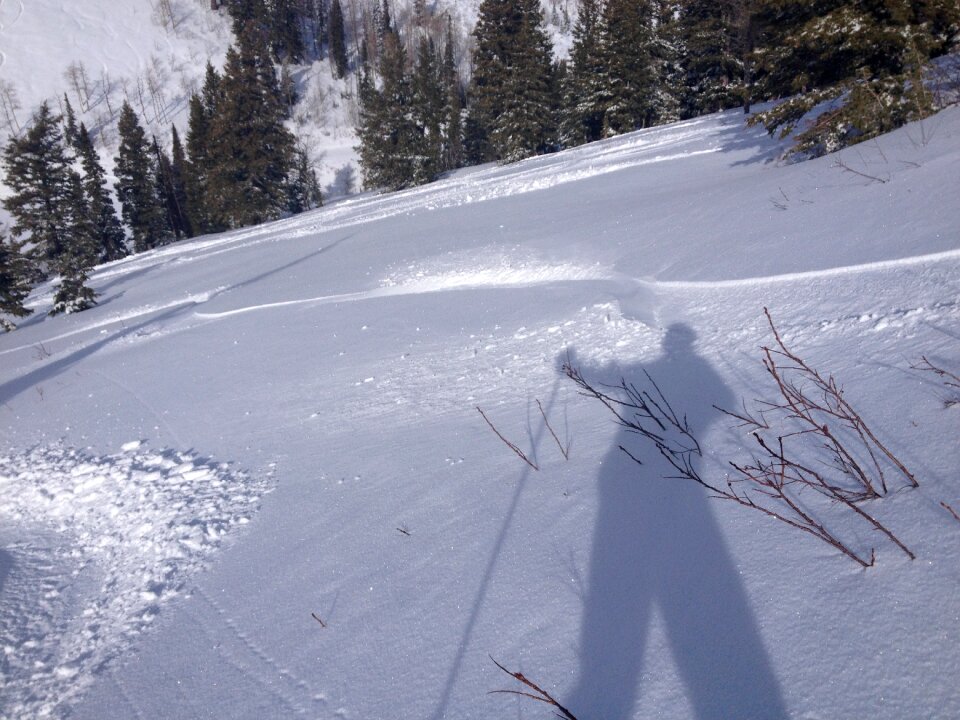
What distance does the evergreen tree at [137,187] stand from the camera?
37469mm

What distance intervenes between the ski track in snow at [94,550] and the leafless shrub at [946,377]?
3703 millimetres

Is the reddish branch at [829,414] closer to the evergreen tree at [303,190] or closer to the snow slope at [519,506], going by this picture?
the snow slope at [519,506]

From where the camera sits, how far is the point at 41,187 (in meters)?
27.4

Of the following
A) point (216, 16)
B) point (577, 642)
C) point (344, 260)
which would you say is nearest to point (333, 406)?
point (577, 642)

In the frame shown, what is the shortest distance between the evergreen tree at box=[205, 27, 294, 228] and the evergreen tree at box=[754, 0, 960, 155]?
26498 mm

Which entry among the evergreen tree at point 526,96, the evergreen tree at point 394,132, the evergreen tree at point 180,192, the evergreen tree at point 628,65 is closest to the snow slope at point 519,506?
the evergreen tree at point 628,65

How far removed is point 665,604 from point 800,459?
886 millimetres

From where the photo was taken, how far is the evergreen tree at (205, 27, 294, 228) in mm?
28203

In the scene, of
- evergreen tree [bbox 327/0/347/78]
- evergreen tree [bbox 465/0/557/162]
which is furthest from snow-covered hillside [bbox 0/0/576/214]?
evergreen tree [bbox 465/0/557/162]

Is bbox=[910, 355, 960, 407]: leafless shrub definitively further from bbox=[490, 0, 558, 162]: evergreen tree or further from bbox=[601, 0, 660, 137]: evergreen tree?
bbox=[490, 0, 558, 162]: evergreen tree

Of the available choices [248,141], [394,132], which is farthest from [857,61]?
[248,141]

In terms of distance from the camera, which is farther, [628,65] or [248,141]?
[248,141]

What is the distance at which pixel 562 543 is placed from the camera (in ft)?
7.86

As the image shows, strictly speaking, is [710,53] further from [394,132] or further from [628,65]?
[394,132]
